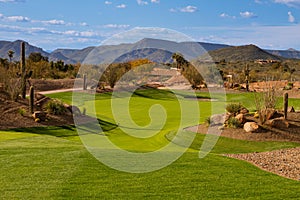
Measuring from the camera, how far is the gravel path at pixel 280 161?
9.74 m

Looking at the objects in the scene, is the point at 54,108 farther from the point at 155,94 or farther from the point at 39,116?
the point at 155,94

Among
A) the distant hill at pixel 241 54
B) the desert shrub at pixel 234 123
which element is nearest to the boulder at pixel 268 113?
the desert shrub at pixel 234 123

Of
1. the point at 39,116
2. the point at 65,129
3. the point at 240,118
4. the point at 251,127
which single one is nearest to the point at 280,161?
the point at 251,127

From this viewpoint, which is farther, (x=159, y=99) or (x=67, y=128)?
(x=159, y=99)

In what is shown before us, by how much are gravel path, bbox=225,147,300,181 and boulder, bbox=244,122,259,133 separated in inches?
124

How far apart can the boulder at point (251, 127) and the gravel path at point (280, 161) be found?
316 centimetres

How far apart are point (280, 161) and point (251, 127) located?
5179 mm

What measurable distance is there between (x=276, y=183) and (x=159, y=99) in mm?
23613

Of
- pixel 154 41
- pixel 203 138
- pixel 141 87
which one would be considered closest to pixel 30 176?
pixel 203 138

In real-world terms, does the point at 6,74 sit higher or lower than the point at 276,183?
higher

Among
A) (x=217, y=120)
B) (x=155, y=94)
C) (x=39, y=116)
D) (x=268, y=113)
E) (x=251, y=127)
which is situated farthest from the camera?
(x=155, y=94)

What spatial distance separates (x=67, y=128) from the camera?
1870cm

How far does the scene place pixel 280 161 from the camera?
36.0 ft

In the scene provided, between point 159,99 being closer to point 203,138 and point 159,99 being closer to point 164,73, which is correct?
point 203,138
